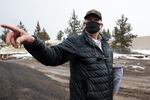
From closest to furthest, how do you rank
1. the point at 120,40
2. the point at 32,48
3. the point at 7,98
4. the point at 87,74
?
1. the point at 32,48
2. the point at 87,74
3. the point at 7,98
4. the point at 120,40

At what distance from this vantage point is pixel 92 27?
11.4 ft

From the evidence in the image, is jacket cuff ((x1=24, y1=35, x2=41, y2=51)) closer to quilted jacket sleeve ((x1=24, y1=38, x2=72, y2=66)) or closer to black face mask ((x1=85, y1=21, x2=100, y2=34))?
quilted jacket sleeve ((x1=24, y1=38, x2=72, y2=66))

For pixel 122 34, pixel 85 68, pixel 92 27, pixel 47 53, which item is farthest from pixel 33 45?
pixel 122 34

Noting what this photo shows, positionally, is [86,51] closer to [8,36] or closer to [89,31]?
[89,31]

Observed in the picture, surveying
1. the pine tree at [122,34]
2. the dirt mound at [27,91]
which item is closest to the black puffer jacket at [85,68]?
the dirt mound at [27,91]

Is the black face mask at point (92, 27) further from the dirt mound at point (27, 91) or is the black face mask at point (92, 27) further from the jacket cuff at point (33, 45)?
the dirt mound at point (27, 91)

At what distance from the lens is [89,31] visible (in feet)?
11.5

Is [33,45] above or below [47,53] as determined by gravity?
above

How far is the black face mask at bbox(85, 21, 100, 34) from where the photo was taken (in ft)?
11.4

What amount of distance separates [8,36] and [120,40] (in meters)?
55.5

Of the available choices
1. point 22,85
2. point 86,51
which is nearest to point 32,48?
point 86,51

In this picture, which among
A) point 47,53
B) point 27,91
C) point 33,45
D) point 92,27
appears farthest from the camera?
point 27,91

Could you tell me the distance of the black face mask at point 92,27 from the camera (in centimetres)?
347

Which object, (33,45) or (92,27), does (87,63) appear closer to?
(92,27)
